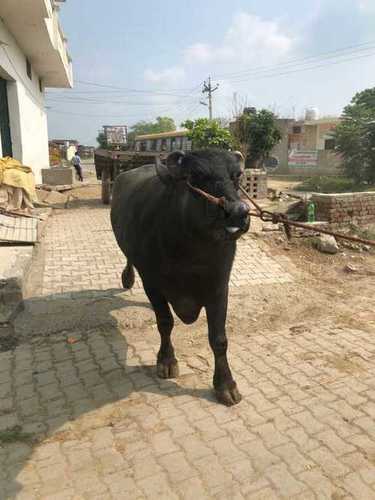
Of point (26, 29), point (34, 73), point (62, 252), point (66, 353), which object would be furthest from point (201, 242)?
point (34, 73)

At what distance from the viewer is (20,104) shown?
12766 millimetres

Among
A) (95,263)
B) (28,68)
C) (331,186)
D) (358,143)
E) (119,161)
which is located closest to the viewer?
(95,263)

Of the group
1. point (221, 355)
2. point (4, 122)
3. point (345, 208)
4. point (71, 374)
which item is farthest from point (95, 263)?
point (4, 122)

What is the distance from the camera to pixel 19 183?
29.2 feet

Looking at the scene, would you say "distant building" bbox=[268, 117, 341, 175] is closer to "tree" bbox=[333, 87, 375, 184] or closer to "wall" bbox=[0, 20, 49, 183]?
"tree" bbox=[333, 87, 375, 184]

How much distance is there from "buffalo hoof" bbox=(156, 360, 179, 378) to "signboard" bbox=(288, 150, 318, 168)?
89.8 feet

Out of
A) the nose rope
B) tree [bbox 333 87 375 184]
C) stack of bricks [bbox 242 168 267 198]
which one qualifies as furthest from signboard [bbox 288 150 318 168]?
the nose rope

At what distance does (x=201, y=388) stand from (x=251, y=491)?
3.38 feet

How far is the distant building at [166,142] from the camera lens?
1458cm

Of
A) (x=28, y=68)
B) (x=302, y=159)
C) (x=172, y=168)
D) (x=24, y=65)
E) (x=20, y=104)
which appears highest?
(x=28, y=68)

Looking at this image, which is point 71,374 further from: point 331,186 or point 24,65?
point 331,186

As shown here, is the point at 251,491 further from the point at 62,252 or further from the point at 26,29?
the point at 26,29

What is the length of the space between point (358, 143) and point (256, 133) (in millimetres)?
6702

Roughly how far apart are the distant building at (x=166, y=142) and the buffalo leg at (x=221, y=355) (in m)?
10.8
